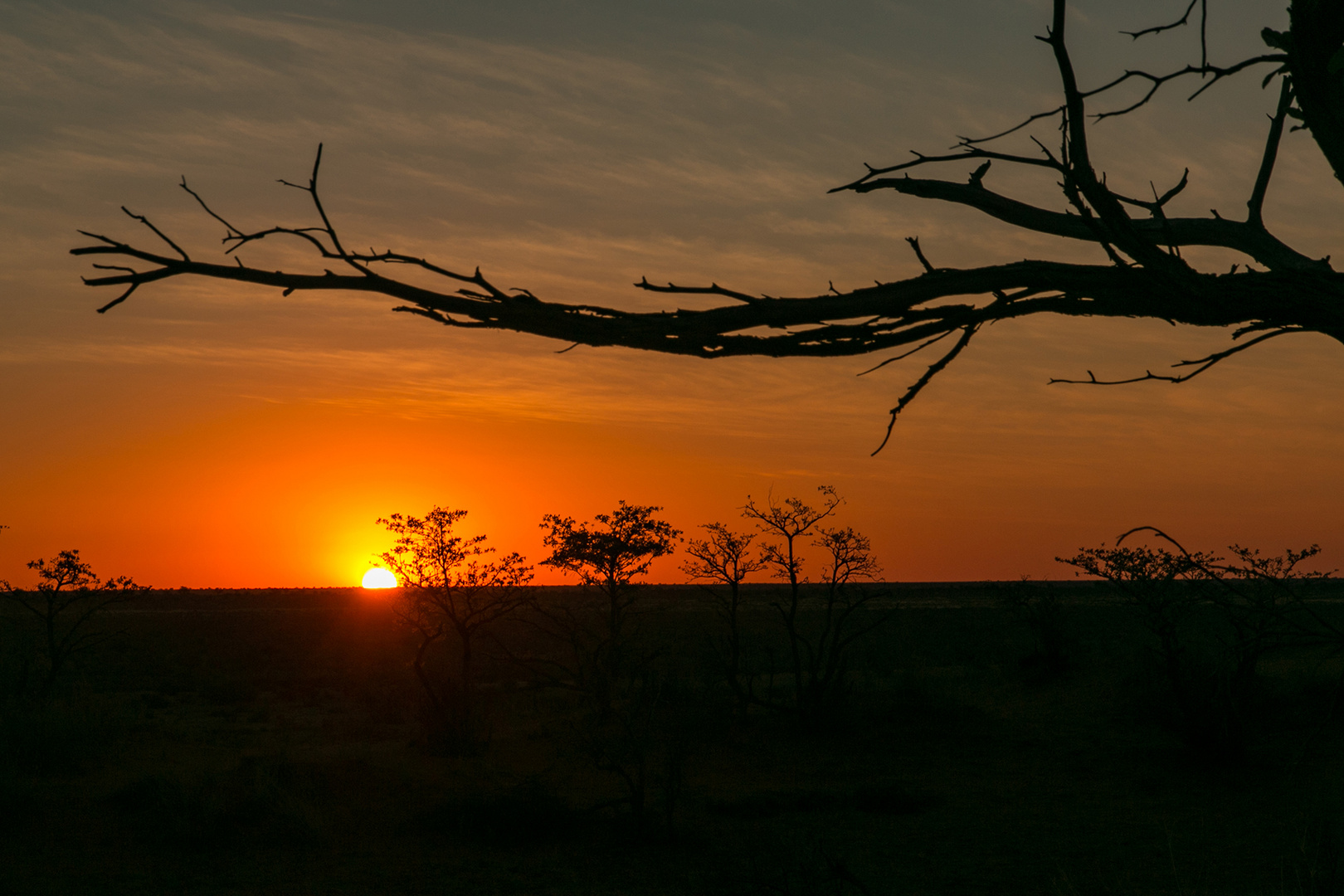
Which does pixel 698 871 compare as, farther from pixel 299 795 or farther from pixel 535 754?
pixel 535 754

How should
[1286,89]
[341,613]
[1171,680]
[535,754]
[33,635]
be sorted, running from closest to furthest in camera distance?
[1286,89] → [1171,680] → [535,754] → [33,635] → [341,613]

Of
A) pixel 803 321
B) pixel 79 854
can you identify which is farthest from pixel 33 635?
pixel 803 321

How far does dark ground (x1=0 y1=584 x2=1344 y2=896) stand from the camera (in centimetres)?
1230

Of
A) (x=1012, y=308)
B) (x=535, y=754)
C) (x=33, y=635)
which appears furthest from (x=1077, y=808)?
(x=33, y=635)

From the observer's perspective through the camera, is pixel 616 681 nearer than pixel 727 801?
No

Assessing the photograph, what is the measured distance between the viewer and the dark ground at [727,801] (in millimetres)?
12305

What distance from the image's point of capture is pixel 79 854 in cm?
1286

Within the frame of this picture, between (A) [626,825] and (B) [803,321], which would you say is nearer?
(B) [803,321]

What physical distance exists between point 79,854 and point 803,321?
1443cm

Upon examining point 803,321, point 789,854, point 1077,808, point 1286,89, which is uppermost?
point 1286,89

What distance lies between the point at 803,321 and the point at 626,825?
13752 millimetres

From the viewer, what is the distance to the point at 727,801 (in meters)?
16.8

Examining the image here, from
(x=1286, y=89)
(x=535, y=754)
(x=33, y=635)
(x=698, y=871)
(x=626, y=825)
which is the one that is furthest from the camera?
(x=33, y=635)

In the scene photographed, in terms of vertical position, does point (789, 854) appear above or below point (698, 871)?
above
